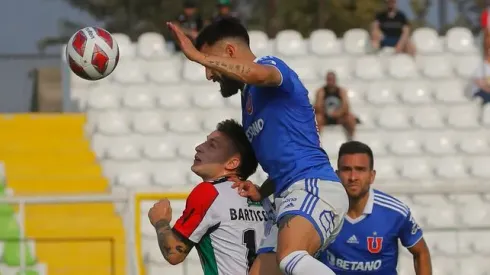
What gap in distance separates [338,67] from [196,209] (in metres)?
9.99

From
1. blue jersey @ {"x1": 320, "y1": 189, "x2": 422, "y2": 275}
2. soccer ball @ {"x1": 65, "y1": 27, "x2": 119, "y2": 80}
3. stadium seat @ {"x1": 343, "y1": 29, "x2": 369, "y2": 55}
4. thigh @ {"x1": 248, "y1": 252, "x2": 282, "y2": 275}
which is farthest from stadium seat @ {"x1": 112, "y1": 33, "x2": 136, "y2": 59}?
thigh @ {"x1": 248, "y1": 252, "x2": 282, "y2": 275}

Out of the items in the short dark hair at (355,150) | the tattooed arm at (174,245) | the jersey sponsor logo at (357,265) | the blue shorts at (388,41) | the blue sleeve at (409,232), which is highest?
the blue shorts at (388,41)

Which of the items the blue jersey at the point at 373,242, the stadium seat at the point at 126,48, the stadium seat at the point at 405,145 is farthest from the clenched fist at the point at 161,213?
the stadium seat at the point at 126,48

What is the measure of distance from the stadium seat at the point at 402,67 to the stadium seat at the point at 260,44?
1643mm

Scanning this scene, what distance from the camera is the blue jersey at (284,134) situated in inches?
229

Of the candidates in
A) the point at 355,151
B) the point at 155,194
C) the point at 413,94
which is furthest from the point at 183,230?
the point at 413,94

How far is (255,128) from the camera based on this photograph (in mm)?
5852

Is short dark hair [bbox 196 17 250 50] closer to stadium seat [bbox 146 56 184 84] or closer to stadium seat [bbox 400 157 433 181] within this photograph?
stadium seat [bbox 400 157 433 181]

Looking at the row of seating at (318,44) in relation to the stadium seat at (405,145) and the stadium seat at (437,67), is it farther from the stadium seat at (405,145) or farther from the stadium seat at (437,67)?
the stadium seat at (405,145)

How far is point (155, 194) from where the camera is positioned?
998 centimetres

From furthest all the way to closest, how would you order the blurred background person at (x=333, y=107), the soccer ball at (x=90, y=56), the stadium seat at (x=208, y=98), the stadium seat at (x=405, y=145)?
the stadium seat at (x=208, y=98) → the stadium seat at (x=405, y=145) → the blurred background person at (x=333, y=107) → the soccer ball at (x=90, y=56)

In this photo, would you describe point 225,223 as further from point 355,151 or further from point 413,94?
point 413,94

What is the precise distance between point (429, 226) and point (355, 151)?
2.35m

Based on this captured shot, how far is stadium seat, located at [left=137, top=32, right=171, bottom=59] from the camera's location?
15547 mm
